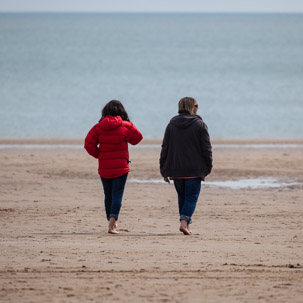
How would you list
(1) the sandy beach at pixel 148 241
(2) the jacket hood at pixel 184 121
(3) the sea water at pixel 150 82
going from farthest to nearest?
(3) the sea water at pixel 150 82 → (2) the jacket hood at pixel 184 121 → (1) the sandy beach at pixel 148 241

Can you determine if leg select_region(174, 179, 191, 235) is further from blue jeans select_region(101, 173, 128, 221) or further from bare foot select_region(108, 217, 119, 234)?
bare foot select_region(108, 217, 119, 234)

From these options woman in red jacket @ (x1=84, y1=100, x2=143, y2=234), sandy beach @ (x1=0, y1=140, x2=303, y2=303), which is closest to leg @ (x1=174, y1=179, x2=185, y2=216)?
sandy beach @ (x1=0, y1=140, x2=303, y2=303)

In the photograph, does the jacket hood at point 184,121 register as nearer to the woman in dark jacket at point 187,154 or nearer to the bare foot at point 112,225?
the woman in dark jacket at point 187,154

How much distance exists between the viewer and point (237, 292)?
5477 mm

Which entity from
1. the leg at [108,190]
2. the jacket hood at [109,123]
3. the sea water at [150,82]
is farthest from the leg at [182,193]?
the sea water at [150,82]

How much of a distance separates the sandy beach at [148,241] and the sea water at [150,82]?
1420cm

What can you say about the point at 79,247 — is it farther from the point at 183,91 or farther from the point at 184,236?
the point at 183,91

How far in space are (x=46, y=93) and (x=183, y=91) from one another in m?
8.80

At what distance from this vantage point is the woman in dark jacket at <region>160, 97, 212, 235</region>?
7.88m

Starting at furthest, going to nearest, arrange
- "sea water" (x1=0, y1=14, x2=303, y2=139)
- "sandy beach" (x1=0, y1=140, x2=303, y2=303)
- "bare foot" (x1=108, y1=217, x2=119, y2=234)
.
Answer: "sea water" (x1=0, y1=14, x2=303, y2=139)
"bare foot" (x1=108, y1=217, x2=119, y2=234)
"sandy beach" (x1=0, y1=140, x2=303, y2=303)

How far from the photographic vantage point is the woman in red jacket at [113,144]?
26.3 ft

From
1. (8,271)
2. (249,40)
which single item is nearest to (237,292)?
(8,271)

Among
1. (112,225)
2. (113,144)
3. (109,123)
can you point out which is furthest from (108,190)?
(109,123)

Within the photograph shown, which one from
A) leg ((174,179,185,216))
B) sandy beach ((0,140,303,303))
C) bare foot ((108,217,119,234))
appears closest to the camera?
sandy beach ((0,140,303,303))
